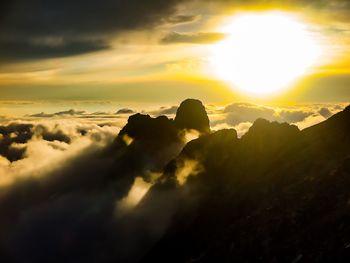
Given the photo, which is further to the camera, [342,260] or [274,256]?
[274,256]

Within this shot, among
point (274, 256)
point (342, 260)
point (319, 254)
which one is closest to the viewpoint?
point (342, 260)

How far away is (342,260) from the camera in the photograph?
157000 millimetres

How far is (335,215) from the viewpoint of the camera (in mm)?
196375

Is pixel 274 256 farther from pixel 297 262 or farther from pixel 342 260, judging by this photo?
pixel 342 260

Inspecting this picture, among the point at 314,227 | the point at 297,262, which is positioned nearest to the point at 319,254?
the point at 297,262

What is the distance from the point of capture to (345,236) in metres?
175

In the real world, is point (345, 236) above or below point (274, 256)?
above

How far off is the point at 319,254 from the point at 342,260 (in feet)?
56.1

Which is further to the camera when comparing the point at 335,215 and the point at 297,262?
the point at 335,215

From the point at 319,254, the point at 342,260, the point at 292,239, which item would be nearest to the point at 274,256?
the point at 292,239

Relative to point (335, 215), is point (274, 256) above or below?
below

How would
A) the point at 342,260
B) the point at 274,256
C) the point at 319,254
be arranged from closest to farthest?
the point at 342,260 < the point at 319,254 < the point at 274,256

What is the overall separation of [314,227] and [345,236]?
2234 cm

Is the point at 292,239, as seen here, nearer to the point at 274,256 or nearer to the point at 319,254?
the point at 274,256
